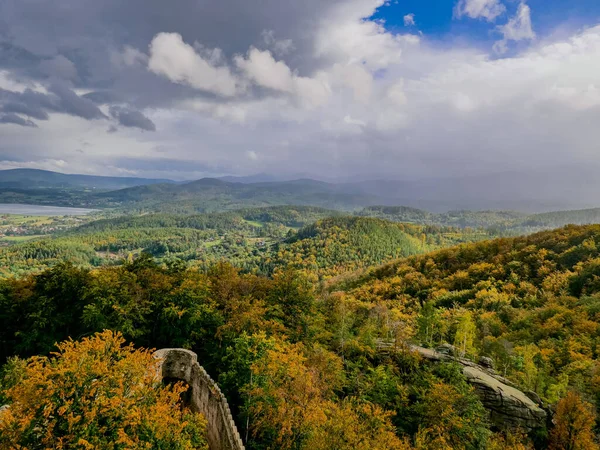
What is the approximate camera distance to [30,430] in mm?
11117

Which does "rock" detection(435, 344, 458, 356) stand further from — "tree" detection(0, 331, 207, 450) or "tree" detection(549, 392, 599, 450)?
"tree" detection(0, 331, 207, 450)

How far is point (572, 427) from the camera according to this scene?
65.4ft

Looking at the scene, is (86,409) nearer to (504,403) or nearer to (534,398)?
(504,403)

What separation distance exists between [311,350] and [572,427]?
18.0 m

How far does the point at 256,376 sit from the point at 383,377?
9.72 m

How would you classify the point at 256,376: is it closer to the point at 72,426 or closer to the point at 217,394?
the point at 217,394

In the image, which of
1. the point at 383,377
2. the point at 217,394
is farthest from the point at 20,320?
the point at 383,377

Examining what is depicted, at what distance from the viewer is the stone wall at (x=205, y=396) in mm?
16609

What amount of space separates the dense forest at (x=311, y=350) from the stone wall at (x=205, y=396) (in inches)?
65.2

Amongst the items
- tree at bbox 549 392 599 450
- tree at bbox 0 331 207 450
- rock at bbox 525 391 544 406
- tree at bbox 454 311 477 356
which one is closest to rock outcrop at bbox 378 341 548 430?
rock at bbox 525 391 544 406

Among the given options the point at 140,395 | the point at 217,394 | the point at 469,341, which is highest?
the point at 140,395

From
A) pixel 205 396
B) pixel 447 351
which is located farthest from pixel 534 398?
pixel 205 396

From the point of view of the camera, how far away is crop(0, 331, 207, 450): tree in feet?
36.7

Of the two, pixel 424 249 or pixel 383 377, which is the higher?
pixel 383 377
